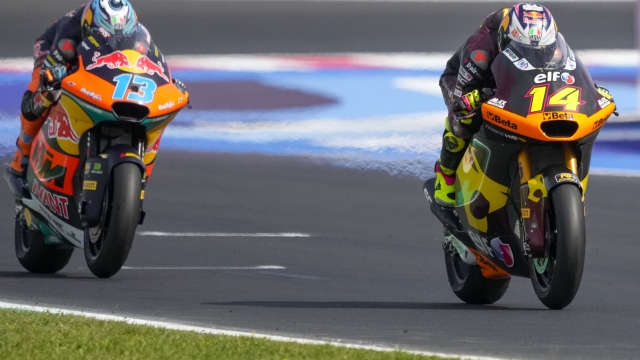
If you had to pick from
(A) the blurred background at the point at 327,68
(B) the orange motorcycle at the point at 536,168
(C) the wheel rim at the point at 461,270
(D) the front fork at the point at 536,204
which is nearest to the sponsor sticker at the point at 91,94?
(B) the orange motorcycle at the point at 536,168

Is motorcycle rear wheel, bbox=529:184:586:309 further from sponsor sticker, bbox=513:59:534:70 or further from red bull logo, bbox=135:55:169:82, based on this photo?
red bull logo, bbox=135:55:169:82

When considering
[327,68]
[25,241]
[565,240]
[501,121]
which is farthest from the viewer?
[327,68]

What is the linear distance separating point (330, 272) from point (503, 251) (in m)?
2.36

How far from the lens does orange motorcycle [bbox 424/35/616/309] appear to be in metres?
6.98

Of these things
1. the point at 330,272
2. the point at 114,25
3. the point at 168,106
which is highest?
the point at 114,25

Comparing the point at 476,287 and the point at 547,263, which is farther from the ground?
the point at 547,263

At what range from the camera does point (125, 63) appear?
8617 mm

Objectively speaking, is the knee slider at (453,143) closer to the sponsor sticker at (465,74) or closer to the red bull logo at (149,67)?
the sponsor sticker at (465,74)

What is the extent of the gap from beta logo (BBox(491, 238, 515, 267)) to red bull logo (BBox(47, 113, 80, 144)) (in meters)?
2.66

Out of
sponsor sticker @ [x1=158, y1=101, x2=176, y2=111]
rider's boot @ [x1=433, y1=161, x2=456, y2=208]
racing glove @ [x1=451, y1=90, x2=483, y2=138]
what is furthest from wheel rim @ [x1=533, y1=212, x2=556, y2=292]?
sponsor sticker @ [x1=158, y1=101, x2=176, y2=111]

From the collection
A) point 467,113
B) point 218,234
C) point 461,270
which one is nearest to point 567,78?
point 467,113

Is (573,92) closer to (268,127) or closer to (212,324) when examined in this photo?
(212,324)

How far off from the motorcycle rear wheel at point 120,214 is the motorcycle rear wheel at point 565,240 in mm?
2442

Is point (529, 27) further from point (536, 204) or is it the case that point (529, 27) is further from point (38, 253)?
point (38, 253)
